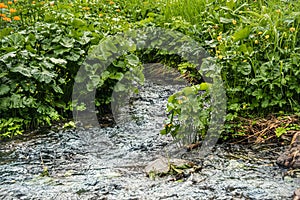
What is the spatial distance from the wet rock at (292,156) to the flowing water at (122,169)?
0.23 feet

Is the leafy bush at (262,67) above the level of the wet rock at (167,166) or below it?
above

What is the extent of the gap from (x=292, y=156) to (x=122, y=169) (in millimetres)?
1373

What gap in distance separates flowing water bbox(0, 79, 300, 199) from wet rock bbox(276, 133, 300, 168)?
7 cm

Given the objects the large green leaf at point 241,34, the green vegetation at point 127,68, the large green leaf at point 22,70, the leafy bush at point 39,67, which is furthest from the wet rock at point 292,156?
the large green leaf at point 22,70

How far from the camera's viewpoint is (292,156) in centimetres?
312

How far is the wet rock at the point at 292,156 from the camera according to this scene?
3.09 meters

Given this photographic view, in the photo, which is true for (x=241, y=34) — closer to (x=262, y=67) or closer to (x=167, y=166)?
(x=262, y=67)

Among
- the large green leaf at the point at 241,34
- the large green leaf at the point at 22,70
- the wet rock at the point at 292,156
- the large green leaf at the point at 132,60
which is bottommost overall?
the wet rock at the point at 292,156

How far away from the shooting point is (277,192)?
109 inches

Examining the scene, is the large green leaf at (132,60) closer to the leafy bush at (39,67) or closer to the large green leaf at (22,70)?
the leafy bush at (39,67)

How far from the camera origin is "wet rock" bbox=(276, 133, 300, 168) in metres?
3.09

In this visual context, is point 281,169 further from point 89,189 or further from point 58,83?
point 58,83

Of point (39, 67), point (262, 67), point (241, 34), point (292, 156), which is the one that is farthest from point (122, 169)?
point (241, 34)

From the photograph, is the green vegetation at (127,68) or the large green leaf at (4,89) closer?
the green vegetation at (127,68)
